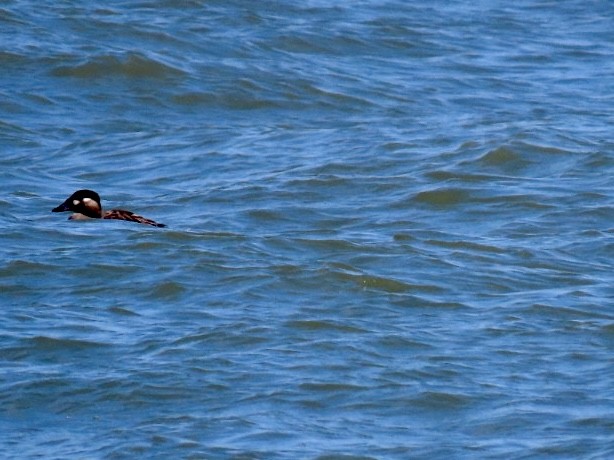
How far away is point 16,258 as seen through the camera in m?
9.66

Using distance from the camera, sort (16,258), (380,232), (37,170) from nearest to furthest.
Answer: (16,258) → (380,232) → (37,170)

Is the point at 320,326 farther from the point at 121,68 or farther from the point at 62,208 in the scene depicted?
the point at 121,68

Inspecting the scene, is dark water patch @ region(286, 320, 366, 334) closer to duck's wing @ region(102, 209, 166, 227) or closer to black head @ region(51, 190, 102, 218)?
duck's wing @ region(102, 209, 166, 227)

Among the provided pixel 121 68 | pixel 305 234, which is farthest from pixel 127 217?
pixel 121 68

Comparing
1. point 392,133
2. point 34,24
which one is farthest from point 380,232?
point 34,24

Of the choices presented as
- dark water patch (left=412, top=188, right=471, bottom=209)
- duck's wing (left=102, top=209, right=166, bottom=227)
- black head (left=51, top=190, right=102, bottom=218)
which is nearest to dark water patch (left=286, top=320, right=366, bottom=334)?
duck's wing (left=102, top=209, right=166, bottom=227)

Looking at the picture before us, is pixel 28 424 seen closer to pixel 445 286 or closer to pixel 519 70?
pixel 445 286

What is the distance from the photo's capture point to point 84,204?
10.7 metres

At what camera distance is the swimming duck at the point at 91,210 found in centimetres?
1058

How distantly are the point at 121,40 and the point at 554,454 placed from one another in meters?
10.5

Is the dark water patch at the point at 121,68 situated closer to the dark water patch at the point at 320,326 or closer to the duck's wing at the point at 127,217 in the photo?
the duck's wing at the point at 127,217

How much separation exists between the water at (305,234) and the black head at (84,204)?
130 mm

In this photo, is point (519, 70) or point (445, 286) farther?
point (519, 70)

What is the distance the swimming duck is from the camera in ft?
34.7
